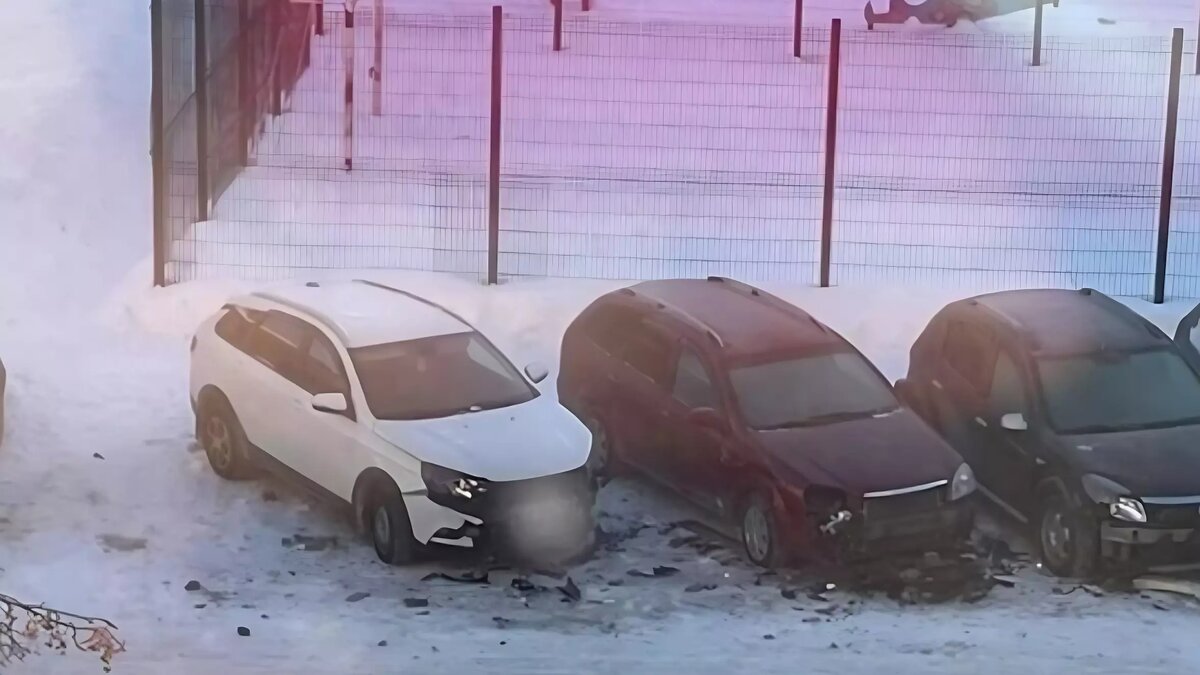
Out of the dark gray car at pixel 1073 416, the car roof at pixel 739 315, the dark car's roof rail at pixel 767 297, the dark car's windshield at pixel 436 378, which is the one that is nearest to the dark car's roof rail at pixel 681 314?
the car roof at pixel 739 315

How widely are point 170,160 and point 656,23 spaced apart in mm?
1159

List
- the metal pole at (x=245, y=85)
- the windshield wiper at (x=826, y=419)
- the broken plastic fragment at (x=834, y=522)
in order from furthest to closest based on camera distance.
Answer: the metal pole at (x=245, y=85) → the windshield wiper at (x=826, y=419) → the broken plastic fragment at (x=834, y=522)

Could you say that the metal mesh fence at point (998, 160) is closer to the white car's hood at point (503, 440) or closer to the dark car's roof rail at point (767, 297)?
the dark car's roof rail at point (767, 297)

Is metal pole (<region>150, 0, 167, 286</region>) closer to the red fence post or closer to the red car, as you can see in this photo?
the red fence post

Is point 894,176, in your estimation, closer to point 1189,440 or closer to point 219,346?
point 1189,440

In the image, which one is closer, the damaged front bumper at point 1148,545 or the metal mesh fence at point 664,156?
the damaged front bumper at point 1148,545

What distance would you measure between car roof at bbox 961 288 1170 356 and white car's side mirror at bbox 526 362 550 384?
3.23 feet

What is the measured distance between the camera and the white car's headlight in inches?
130

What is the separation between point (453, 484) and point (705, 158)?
96 cm

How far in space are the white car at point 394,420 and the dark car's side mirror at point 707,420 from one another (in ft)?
0.78

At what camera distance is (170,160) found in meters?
3.45

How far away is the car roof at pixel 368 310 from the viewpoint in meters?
3.40

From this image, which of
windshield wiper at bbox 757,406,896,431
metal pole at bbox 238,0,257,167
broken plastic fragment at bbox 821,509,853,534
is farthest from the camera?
metal pole at bbox 238,0,257,167

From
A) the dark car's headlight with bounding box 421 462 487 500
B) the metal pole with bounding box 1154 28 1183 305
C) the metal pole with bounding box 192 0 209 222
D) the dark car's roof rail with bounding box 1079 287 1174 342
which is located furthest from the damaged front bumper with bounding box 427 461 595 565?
the metal pole with bounding box 1154 28 1183 305
